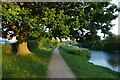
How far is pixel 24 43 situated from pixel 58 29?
27.3 ft

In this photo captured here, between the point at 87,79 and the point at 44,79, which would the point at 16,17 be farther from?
the point at 87,79

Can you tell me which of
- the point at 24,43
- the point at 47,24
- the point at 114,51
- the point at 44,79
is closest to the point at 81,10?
the point at 47,24

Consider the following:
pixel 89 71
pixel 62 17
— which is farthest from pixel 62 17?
pixel 89 71

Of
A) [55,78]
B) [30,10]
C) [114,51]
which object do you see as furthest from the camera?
[114,51]

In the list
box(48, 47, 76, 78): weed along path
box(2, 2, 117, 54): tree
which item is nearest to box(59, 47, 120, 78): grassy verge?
box(48, 47, 76, 78): weed along path

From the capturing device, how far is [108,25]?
15.6 meters

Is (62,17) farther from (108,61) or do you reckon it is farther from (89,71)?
(108,61)

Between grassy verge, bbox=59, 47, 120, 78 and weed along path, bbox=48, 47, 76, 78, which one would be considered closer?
weed along path, bbox=48, 47, 76, 78

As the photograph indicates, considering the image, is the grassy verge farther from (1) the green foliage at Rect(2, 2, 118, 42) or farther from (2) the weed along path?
(1) the green foliage at Rect(2, 2, 118, 42)

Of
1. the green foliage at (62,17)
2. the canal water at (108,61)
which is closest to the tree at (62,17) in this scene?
the green foliage at (62,17)

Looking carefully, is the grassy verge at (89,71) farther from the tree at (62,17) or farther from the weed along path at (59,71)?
the tree at (62,17)

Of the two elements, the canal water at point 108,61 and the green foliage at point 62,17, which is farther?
the canal water at point 108,61

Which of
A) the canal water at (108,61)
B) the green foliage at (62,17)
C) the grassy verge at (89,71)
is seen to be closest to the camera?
the green foliage at (62,17)

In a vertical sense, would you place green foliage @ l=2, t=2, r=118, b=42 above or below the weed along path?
above
